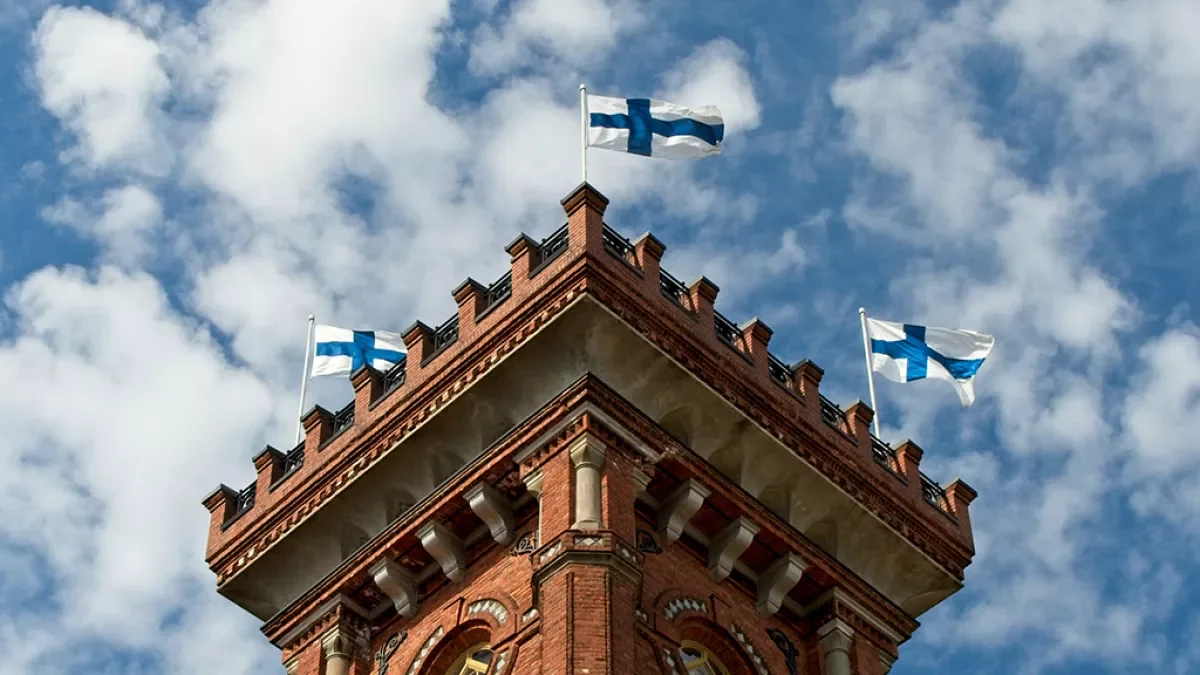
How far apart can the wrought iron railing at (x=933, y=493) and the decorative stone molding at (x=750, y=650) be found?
5956 mm

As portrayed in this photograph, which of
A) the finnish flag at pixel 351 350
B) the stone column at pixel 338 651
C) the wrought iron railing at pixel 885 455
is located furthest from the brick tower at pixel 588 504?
the finnish flag at pixel 351 350

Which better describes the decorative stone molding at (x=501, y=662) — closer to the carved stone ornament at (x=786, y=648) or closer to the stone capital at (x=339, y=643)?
the stone capital at (x=339, y=643)

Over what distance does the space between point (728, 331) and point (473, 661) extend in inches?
303

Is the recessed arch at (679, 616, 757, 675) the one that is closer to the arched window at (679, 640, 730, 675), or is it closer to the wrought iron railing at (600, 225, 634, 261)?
the arched window at (679, 640, 730, 675)

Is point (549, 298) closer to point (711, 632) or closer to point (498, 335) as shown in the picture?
point (498, 335)

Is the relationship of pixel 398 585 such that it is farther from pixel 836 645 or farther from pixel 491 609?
pixel 836 645

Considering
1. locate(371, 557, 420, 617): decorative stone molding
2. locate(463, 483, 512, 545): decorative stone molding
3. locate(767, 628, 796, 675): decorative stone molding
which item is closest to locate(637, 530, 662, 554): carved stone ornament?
locate(463, 483, 512, 545): decorative stone molding

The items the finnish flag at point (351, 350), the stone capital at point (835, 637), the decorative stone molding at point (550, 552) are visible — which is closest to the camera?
the decorative stone molding at point (550, 552)

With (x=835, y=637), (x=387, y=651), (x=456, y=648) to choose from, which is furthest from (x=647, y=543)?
(x=387, y=651)

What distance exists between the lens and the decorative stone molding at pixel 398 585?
39.5m

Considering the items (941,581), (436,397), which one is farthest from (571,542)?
(941,581)

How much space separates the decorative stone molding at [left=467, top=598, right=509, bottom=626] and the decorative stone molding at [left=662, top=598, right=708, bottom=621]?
250 cm

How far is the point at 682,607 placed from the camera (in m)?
38.0

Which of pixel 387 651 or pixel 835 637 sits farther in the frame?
pixel 835 637
